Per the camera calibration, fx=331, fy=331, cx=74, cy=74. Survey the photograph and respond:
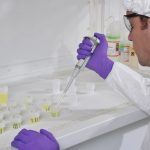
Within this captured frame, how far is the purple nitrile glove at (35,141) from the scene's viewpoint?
2.84 ft

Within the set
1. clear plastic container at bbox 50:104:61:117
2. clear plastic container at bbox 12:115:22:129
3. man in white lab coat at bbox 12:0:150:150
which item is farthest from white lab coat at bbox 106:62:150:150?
clear plastic container at bbox 12:115:22:129

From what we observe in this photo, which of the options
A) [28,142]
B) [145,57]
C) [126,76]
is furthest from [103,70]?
[28,142]

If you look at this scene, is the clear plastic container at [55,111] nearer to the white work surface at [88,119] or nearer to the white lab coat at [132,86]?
the white work surface at [88,119]

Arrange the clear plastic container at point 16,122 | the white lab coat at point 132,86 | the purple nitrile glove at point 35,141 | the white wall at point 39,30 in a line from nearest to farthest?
the purple nitrile glove at point 35,141, the clear plastic container at point 16,122, the white lab coat at point 132,86, the white wall at point 39,30

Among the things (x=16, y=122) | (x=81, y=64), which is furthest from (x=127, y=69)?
(x=16, y=122)

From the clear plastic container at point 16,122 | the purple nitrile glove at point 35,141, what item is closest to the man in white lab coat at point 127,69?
the purple nitrile glove at point 35,141

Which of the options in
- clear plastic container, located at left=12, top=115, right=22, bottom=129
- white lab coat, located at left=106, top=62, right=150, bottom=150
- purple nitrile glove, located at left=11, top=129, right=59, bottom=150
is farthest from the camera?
white lab coat, located at left=106, top=62, right=150, bottom=150

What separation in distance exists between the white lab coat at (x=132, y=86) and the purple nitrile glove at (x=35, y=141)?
1.21 feet

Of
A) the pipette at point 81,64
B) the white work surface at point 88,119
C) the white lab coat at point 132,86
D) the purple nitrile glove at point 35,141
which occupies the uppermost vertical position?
the pipette at point 81,64

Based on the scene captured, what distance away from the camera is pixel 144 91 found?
1.16m

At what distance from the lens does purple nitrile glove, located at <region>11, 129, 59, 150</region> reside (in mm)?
866

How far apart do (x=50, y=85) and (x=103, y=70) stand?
31cm

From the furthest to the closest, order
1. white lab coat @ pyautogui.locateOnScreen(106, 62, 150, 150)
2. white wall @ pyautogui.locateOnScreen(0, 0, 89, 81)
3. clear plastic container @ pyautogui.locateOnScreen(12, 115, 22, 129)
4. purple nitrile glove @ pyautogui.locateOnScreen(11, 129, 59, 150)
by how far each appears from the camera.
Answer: white wall @ pyautogui.locateOnScreen(0, 0, 89, 81), white lab coat @ pyautogui.locateOnScreen(106, 62, 150, 150), clear plastic container @ pyautogui.locateOnScreen(12, 115, 22, 129), purple nitrile glove @ pyautogui.locateOnScreen(11, 129, 59, 150)

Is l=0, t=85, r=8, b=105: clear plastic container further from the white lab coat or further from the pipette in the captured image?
the white lab coat
